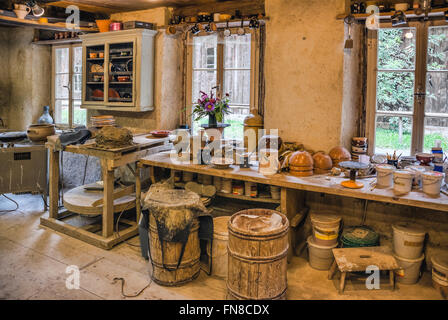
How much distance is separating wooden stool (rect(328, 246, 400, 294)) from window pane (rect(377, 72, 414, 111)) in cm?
150

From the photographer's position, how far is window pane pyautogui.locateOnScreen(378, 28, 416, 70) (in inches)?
147

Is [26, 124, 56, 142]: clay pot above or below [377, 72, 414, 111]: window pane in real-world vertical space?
below

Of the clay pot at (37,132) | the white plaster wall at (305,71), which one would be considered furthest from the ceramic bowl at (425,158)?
the clay pot at (37,132)

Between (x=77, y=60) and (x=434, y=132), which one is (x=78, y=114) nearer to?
(x=77, y=60)

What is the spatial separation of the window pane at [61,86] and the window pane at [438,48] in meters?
5.33

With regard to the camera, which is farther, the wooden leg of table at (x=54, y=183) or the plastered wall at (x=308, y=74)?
the wooden leg of table at (x=54, y=183)

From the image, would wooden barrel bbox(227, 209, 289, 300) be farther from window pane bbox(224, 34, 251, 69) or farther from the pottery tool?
window pane bbox(224, 34, 251, 69)

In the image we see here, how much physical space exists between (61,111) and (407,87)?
5.36m

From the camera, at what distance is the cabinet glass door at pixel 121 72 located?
16.3 feet

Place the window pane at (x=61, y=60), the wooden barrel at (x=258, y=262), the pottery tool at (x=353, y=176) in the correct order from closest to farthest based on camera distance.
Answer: the wooden barrel at (x=258, y=262) < the pottery tool at (x=353, y=176) < the window pane at (x=61, y=60)

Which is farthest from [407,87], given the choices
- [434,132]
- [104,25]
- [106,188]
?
[104,25]

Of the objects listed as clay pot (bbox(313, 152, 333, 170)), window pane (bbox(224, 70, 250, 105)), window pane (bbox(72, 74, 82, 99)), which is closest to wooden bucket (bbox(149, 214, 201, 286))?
clay pot (bbox(313, 152, 333, 170))

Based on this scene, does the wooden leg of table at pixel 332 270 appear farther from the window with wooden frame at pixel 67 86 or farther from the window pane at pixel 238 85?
the window with wooden frame at pixel 67 86
